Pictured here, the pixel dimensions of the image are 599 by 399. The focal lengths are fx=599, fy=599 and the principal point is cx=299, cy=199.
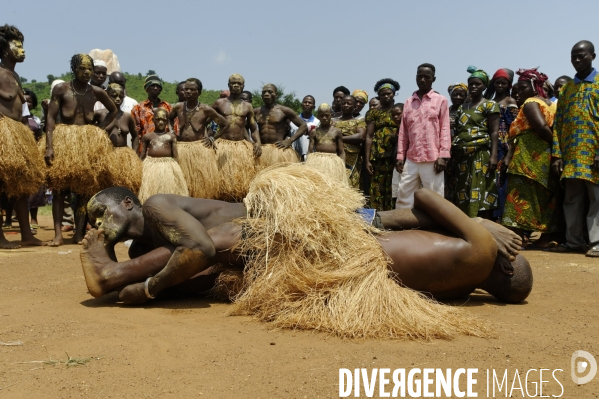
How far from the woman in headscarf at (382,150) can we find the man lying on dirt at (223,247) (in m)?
4.28

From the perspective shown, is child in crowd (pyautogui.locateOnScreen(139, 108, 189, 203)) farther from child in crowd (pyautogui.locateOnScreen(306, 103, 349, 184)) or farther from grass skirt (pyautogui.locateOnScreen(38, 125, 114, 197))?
child in crowd (pyautogui.locateOnScreen(306, 103, 349, 184))

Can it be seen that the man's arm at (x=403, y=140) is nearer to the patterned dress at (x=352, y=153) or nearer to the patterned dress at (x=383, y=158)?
the patterned dress at (x=383, y=158)

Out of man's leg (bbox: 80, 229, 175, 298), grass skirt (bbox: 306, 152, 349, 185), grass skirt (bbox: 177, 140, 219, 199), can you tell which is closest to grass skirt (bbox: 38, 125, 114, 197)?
→ grass skirt (bbox: 177, 140, 219, 199)

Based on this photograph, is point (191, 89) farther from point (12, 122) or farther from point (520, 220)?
point (520, 220)

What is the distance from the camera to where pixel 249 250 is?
351 cm

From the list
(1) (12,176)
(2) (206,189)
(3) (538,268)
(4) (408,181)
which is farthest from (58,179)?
(3) (538,268)

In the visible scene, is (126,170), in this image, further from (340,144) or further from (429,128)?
(429,128)

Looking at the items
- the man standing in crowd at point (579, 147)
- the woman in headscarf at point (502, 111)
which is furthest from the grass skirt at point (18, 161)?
the man standing in crowd at point (579, 147)

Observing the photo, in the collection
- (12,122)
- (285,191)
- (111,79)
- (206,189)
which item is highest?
(111,79)

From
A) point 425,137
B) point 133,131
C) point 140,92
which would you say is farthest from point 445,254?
point 140,92

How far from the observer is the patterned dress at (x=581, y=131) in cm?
628

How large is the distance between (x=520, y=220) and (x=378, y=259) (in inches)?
163

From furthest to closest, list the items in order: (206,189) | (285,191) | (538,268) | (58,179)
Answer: (206,189)
(58,179)
(538,268)
(285,191)

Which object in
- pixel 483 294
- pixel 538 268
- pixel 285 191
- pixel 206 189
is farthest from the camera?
pixel 206 189
